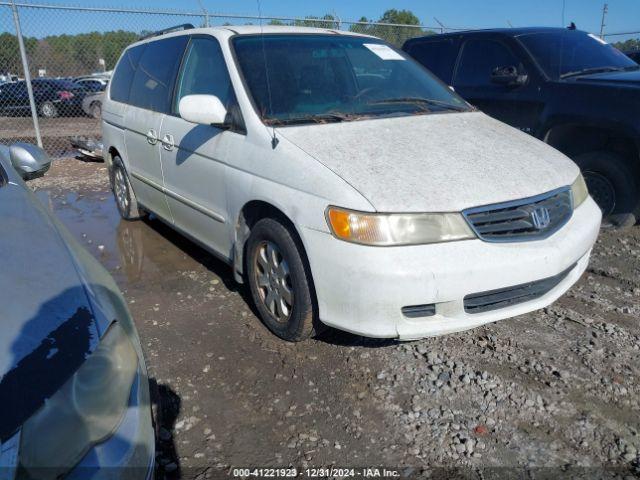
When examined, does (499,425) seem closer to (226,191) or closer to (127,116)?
(226,191)

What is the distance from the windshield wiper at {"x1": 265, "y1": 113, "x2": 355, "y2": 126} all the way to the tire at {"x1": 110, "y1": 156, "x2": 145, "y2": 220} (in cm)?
261

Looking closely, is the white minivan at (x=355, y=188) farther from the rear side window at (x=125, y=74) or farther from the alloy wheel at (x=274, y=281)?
the rear side window at (x=125, y=74)

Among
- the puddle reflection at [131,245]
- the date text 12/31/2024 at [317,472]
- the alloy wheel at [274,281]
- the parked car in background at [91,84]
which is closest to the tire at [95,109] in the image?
the parked car in background at [91,84]

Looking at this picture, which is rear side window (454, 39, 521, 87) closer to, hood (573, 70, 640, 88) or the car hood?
hood (573, 70, 640, 88)

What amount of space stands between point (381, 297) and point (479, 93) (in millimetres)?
3974

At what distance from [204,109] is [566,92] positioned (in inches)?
136

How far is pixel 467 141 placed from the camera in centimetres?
319

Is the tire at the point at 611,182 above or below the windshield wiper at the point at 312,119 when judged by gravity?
below

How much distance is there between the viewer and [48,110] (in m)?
17.2

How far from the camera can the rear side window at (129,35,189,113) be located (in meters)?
4.19

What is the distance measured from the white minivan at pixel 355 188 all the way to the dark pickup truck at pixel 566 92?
1559mm

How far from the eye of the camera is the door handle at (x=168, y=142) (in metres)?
4.02

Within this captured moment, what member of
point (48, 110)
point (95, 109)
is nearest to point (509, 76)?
point (95, 109)

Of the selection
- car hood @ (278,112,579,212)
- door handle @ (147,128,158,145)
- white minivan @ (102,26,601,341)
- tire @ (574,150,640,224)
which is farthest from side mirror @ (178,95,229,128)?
tire @ (574,150,640,224)
